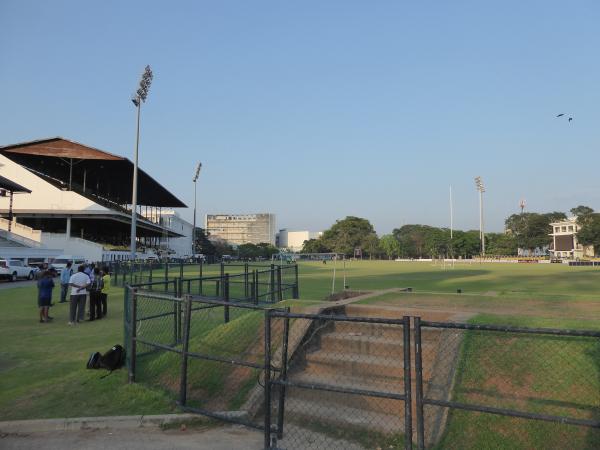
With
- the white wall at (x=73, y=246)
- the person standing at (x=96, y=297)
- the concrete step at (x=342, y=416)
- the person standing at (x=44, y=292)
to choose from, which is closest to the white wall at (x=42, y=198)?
the white wall at (x=73, y=246)

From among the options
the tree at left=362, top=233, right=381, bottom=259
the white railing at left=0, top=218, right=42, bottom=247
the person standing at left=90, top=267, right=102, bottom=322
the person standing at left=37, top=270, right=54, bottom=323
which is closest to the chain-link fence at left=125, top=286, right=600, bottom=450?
the person standing at left=90, top=267, right=102, bottom=322

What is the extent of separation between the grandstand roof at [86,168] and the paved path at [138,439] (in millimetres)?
58909

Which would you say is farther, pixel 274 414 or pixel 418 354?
pixel 274 414

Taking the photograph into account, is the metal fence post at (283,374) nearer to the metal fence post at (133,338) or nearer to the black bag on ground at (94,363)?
the metal fence post at (133,338)

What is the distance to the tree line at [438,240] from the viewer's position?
130 meters

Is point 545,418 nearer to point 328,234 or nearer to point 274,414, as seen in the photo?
point 274,414

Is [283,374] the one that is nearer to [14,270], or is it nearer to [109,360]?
[109,360]

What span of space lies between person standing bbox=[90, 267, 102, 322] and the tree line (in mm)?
104844

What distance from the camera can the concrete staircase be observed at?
18.6 ft

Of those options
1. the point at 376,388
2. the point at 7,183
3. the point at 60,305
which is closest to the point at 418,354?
the point at 376,388

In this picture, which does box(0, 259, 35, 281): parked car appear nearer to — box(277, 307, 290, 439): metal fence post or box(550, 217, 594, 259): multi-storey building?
box(277, 307, 290, 439): metal fence post

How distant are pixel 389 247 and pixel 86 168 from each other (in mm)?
99644

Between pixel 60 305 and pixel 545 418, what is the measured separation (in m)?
17.3

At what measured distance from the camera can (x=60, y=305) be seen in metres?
17.2
